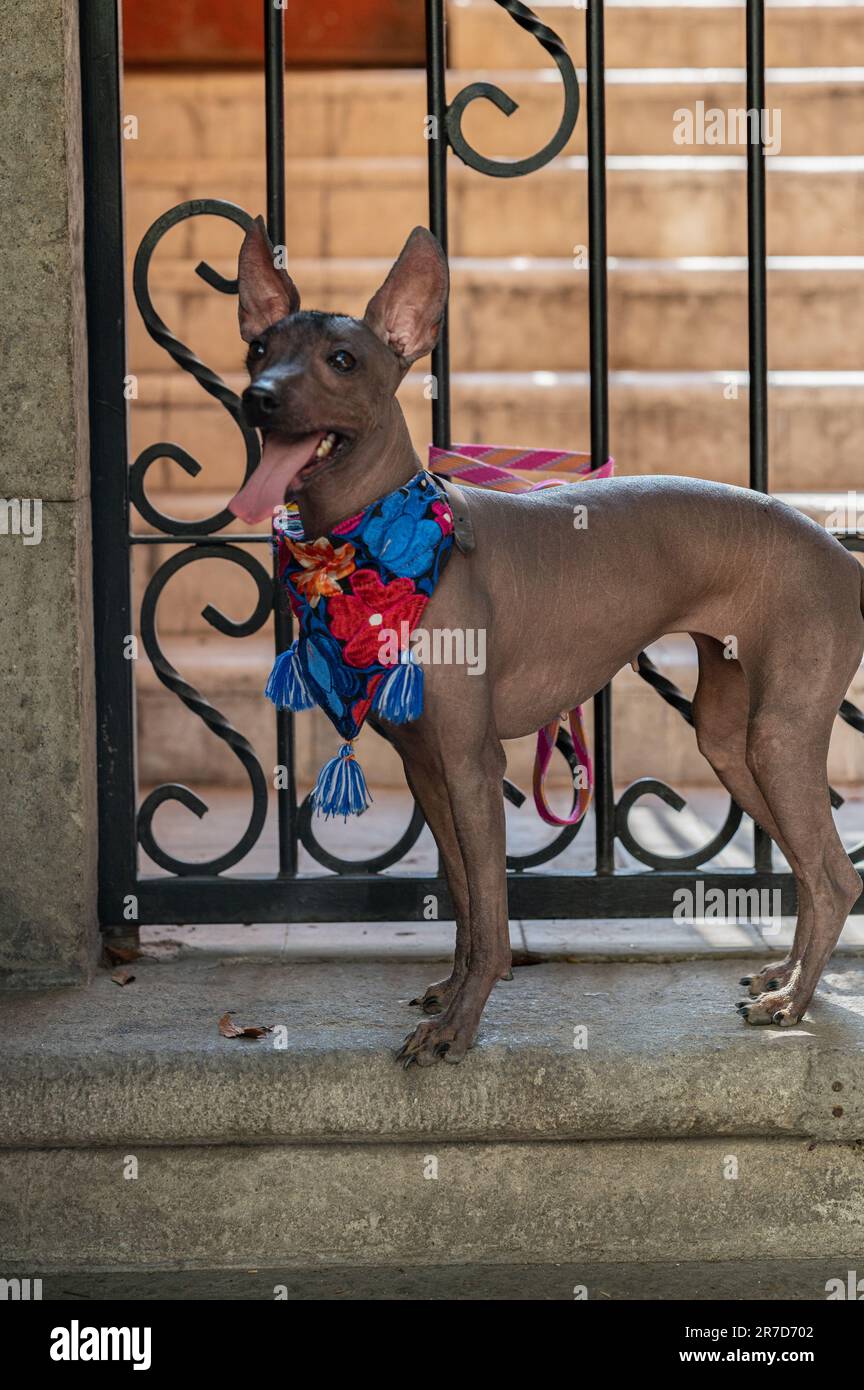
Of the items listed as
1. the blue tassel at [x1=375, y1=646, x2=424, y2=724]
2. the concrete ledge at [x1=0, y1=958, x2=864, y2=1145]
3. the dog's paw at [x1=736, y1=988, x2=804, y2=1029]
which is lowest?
the concrete ledge at [x1=0, y1=958, x2=864, y2=1145]

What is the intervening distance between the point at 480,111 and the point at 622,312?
103cm

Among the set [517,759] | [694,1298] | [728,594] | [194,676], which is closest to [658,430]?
[517,759]

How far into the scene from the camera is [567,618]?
10.8 ft

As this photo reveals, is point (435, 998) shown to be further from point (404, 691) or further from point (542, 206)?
→ point (542, 206)

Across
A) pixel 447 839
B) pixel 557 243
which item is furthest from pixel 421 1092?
pixel 557 243

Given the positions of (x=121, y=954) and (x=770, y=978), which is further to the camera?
(x=121, y=954)

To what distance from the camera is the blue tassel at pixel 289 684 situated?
3.24 m

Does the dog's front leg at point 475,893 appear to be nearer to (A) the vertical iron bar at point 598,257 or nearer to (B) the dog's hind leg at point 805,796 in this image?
(B) the dog's hind leg at point 805,796

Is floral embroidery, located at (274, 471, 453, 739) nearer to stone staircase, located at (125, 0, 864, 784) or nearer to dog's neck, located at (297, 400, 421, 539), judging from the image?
dog's neck, located at (297, 400, 421, 539)

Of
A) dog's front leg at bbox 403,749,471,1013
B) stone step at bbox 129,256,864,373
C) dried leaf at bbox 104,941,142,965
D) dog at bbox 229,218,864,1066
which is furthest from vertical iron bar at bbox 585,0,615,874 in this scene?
stone step at bbox 129,256,864,373

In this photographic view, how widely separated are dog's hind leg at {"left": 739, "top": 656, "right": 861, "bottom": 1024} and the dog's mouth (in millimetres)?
973

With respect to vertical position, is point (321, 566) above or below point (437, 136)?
below

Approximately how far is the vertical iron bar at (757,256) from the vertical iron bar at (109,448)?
1.35 m

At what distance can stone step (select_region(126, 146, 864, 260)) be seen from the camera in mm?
6824
